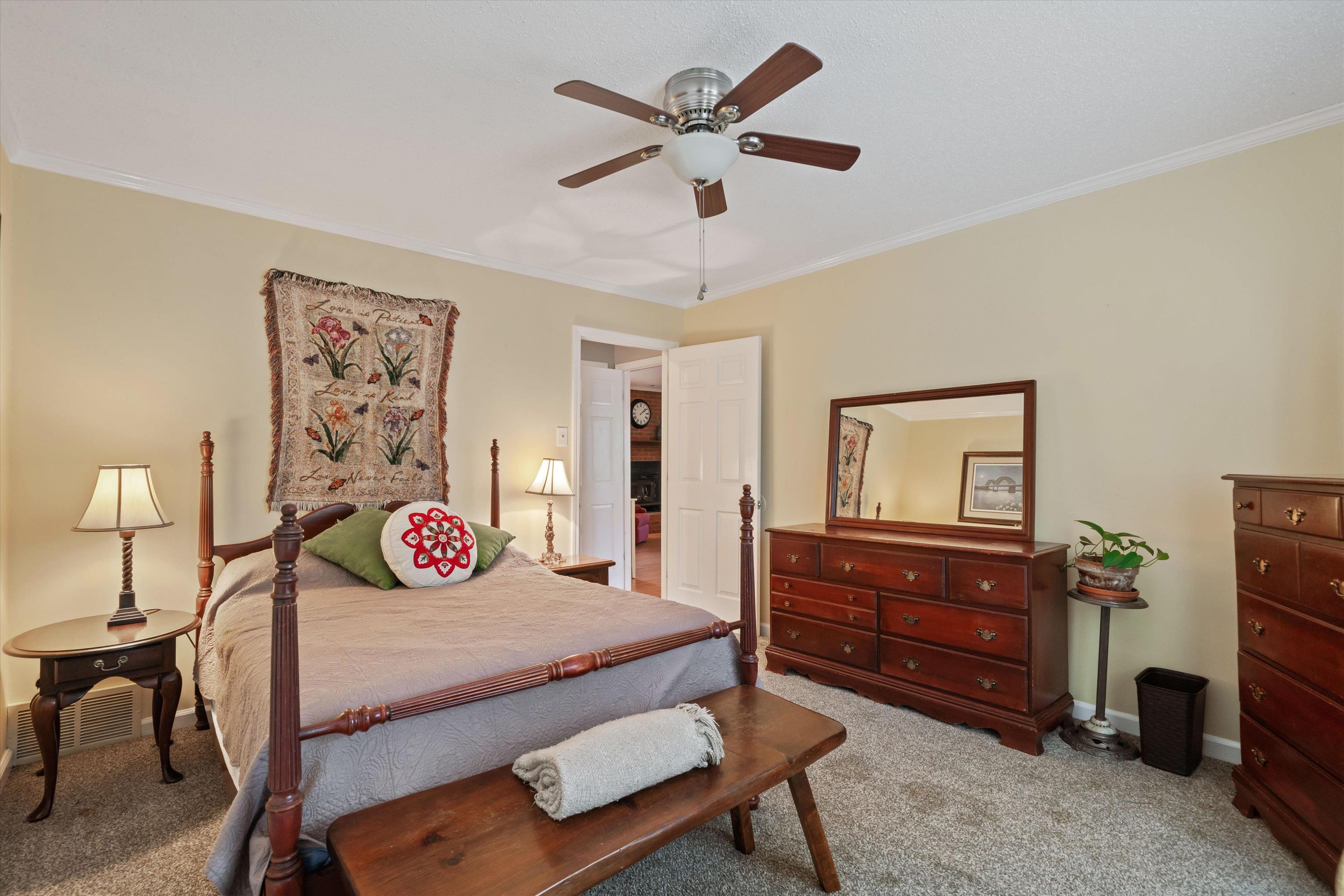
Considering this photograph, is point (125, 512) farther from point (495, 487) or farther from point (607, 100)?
point (607, 100)

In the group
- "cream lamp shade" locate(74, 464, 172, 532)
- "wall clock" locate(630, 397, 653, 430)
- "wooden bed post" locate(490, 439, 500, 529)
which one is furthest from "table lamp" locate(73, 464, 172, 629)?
"wall clock" locate(630, 397, 653, 430)

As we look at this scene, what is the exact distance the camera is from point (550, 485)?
3953 mm

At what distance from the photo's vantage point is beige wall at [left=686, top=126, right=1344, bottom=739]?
241cm

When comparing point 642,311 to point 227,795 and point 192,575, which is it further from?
point 227,795

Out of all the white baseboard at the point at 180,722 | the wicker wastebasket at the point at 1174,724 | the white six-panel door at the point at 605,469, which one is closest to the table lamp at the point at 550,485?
the white six-panel door at the point at 605,469

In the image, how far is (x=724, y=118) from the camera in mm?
2100

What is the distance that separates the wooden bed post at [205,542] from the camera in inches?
112

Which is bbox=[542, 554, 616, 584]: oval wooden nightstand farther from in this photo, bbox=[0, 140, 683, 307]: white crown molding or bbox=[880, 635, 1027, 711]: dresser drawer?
bbox=[0, 140, 683, 307]: white crown molding

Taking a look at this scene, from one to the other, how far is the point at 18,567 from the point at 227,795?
1.41 metres

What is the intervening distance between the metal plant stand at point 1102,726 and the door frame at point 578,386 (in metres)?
Answer: 2.89

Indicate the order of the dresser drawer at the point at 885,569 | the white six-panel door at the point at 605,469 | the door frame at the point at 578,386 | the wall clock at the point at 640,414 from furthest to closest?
the wall clock at the point at 640,414, the white six-panel door at the point at 605,469, the door frame at the point at 578,386, the dresser drawer at the point at 885,569

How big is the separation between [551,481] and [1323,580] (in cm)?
341

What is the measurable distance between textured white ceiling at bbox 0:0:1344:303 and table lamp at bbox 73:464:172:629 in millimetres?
1346

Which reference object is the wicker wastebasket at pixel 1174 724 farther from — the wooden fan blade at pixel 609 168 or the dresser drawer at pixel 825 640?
the wooden fan blade at pixel 609 168
